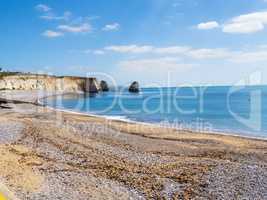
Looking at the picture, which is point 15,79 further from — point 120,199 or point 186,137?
point 120,199

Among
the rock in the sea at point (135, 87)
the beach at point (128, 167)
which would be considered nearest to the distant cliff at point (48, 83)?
the rock in the sea at point (135, 87)

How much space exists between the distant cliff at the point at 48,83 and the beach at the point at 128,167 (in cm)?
7835

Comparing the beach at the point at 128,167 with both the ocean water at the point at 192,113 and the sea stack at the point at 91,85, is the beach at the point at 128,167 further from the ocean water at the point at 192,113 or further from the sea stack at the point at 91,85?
the sea stack at the point at 91,85

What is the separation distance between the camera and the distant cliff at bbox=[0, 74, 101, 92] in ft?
312

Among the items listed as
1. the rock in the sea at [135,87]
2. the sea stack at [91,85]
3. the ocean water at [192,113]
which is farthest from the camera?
the rock in the sea at [135,87]

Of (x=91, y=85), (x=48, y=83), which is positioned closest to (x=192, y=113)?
(x=48, y=83)

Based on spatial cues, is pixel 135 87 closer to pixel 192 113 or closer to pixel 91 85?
pixel 91 85

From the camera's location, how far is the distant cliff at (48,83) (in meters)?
95.0

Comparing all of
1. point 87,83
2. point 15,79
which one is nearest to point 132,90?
point 87,83

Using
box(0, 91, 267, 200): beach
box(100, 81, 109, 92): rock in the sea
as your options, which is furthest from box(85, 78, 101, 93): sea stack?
box(0, 91, 267, 200): beach

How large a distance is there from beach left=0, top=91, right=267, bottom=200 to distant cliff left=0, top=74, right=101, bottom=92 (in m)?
78.3

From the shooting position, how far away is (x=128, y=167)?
40.3 feet

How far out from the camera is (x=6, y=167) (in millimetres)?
11328

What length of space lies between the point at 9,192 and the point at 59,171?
275cm
